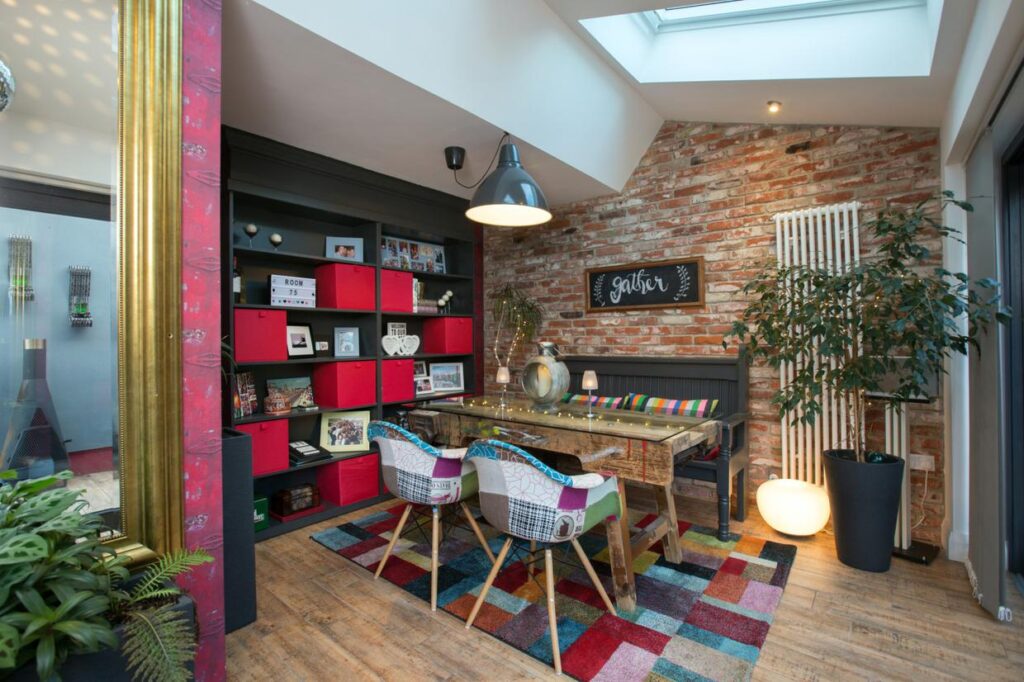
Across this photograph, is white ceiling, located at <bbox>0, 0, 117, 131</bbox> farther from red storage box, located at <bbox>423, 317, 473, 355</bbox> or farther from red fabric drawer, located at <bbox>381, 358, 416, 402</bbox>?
red storage box, located at <bbox>423, 317, 473, 355</bbox>

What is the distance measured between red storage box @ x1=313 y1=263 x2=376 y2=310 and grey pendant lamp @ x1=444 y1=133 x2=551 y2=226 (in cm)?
127

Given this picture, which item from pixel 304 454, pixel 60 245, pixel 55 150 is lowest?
pixel 304 454

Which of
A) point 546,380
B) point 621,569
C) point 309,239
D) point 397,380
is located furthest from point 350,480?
point 621,569

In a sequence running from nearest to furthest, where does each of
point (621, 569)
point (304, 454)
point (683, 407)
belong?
point (621, 569) < point (304, 454) < point (683, 407)

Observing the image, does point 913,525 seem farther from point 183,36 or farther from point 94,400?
point 183,36

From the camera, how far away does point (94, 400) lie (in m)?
1.63

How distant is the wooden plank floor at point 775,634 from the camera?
6.06 feet

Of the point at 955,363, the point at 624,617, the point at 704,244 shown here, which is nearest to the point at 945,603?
the point at 955,363

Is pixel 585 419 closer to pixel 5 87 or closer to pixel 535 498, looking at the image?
pixel 535 498

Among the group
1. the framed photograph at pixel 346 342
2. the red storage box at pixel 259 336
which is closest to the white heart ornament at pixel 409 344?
the framed photograph at pixel 346 342

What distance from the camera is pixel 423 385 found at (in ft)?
14.0

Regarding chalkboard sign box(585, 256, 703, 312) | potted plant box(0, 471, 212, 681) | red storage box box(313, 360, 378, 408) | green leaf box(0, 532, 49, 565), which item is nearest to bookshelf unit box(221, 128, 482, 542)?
red storage box box(313, 360, 378, 408)

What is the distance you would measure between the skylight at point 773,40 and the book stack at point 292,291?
2.37m

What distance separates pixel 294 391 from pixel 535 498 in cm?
231
